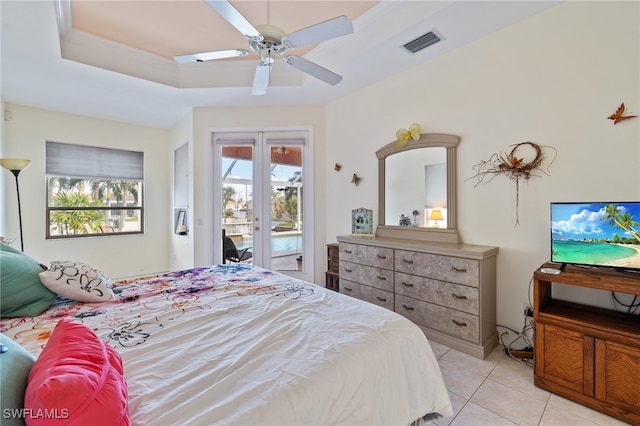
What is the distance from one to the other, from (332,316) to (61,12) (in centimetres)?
330

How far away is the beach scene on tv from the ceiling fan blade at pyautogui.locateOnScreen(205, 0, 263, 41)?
237 centimetres

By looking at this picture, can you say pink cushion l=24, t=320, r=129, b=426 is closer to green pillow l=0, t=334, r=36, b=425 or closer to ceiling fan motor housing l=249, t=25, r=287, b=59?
green pillow l=0, t=334, r=36, b=425

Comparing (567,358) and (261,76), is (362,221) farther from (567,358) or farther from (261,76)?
(567,358)

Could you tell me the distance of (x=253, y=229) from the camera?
4281 millimetres

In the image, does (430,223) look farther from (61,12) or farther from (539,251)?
(61,12)

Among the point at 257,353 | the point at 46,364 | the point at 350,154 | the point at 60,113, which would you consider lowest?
the point at 257,353

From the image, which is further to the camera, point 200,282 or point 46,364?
point 200,282

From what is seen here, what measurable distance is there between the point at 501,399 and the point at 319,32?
2.64 m

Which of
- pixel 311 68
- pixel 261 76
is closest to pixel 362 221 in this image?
pixel 311 68

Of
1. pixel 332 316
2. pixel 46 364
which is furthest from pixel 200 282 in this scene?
pixel 46 364

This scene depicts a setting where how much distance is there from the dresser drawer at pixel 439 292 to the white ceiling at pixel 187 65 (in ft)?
7.13

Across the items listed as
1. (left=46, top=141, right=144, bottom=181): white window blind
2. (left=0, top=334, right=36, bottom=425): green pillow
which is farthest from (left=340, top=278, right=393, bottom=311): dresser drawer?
(left=46, top=141, right=144, bottom=181): white window blind

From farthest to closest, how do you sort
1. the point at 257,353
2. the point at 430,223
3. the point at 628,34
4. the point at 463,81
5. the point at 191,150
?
1. the point at 191,150
2. the point at 430,223
3. the point at 463,81
4. the point at 628,34
5. the point at 257,353

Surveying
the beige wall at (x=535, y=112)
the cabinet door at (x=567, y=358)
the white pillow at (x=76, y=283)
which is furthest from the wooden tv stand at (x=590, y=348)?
the white pillow at (x=76, y=283)
